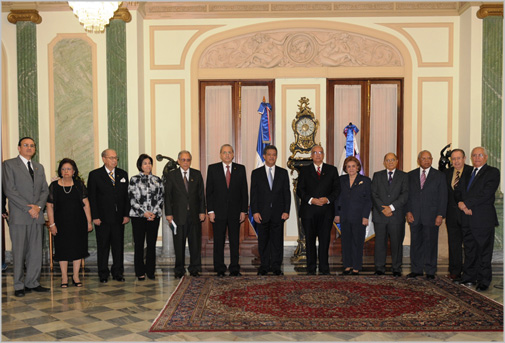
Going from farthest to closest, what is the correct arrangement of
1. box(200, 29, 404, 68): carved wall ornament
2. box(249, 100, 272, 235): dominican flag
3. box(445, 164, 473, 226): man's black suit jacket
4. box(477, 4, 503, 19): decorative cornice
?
box(200, 29, 404, 68): carved wall ornament, box(249, 100, 272, 235): dominican flag, box(477, 4, 503, 19): decorative cornice, box(445, 164, 473, 226): man's black suit jacket

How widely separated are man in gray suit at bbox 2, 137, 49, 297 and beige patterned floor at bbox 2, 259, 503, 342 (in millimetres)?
326

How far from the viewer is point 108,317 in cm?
425

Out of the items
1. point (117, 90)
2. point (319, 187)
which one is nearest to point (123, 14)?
point (117, 90)

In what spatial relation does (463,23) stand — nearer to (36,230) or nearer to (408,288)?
(408,288)

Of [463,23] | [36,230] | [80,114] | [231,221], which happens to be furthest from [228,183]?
[463,23]

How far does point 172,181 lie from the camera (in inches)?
229

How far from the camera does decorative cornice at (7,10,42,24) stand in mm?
7156

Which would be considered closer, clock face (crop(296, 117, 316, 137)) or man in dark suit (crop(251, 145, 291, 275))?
man in dark suit (crop(251, 145, 291, 275))

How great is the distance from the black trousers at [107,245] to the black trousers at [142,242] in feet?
0.62

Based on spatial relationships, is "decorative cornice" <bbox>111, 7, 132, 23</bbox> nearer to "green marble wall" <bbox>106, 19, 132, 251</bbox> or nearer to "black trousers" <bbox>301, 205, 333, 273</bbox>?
"green marble wall" <bbox>106, 19, 132, 251</bbox>

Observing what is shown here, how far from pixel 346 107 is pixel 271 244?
2.97 m

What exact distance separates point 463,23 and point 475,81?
97 cm

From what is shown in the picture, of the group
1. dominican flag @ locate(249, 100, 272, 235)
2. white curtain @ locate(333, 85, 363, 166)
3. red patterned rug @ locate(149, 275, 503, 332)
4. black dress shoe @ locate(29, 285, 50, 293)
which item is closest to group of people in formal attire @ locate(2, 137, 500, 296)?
black dress shoe @ locate(29, 285, 50, 293)

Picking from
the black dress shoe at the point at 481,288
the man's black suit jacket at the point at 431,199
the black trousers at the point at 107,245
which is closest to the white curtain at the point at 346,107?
the man's black suit jacket at the point at 431,199
